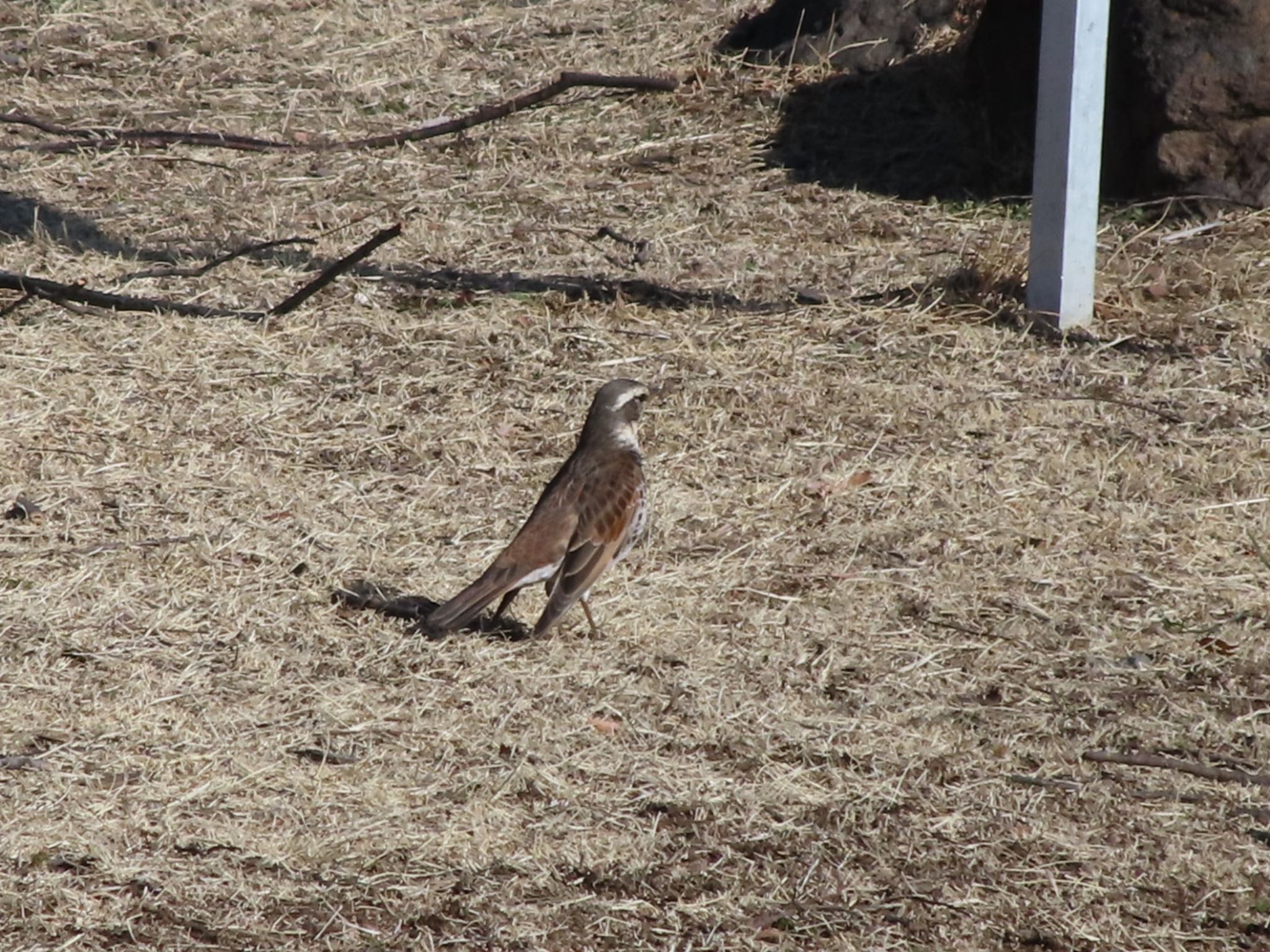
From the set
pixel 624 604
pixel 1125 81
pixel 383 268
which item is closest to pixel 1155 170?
pixel 1125 81

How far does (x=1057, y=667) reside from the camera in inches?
255

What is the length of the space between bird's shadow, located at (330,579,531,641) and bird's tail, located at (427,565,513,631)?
0.16 meters

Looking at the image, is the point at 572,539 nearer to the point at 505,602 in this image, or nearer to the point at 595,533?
the point at 595,533

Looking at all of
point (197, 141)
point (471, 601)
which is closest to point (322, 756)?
point (471, 601)

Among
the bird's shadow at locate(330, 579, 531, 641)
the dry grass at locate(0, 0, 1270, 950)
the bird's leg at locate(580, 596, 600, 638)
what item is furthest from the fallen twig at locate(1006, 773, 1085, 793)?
the bird's shadow at locate(330, 579, 531, 641)

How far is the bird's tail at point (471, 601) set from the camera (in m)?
6.47

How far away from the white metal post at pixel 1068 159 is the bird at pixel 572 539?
3148 millimetres

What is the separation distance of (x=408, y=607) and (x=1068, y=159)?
427cm

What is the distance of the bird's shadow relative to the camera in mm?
6832

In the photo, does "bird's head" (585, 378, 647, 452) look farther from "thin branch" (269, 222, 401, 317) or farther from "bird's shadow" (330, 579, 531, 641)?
"thin branch" (269, 222, 401, 317)

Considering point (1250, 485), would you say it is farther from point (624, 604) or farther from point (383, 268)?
point (383, 268)

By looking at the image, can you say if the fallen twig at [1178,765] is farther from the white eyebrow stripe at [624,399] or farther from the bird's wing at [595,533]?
the white eyebrow stripe at [624,399]

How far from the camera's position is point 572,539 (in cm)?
673

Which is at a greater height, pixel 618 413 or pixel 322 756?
pixel 618 413
